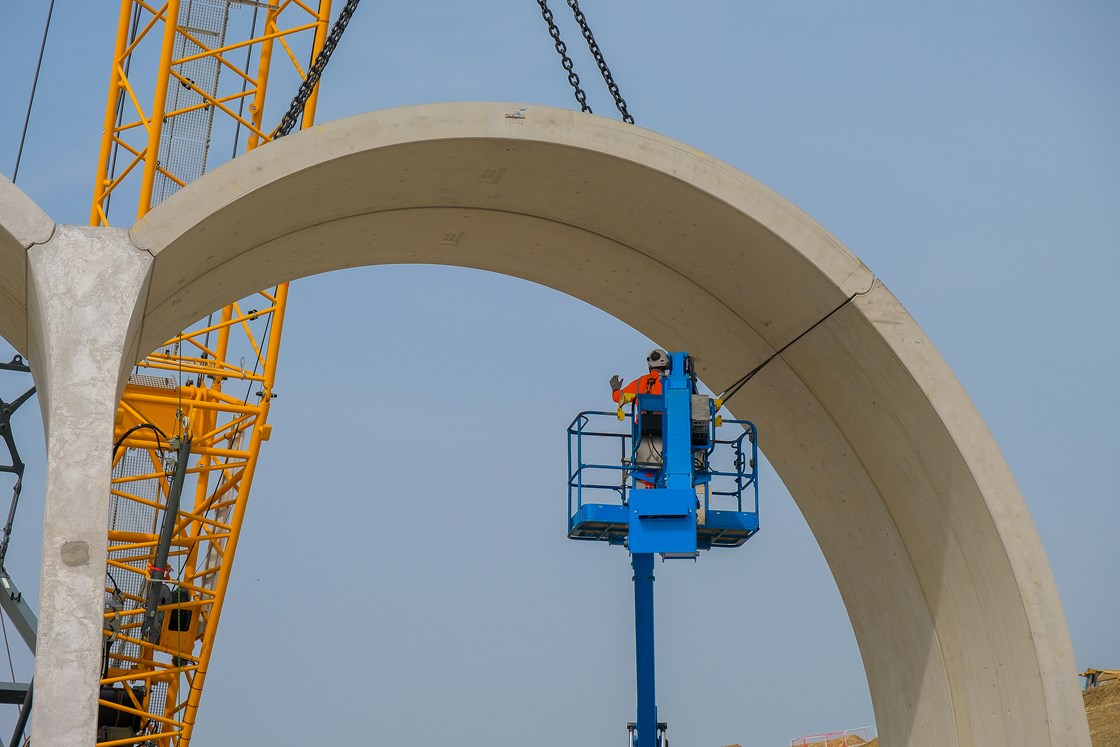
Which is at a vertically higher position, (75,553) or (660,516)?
(660,516)

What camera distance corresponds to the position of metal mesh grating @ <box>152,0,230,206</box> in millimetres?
21766

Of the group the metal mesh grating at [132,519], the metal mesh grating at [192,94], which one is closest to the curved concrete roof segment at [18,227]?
the metal mesh grating at [192,94]

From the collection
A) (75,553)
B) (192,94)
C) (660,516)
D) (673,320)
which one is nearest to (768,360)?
(673,320)

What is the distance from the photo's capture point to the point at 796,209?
11.3m

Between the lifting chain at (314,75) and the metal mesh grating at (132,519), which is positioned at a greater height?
the lifting chain at (314,75)

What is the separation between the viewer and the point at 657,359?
1285 centimetres

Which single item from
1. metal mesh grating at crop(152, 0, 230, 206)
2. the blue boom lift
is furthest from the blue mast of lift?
metal mesh grating at crop(152, 0, 230, 206)

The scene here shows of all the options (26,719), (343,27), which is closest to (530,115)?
(343,27)

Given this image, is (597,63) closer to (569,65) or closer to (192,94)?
(569,65)

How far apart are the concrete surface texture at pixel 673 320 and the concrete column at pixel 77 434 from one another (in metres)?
0.02

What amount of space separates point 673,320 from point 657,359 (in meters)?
1.25

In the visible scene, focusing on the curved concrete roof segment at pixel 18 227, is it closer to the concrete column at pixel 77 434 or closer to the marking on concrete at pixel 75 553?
the concrete column at pixel 77 434

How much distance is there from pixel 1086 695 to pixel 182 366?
16640mm

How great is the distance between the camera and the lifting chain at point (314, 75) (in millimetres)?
12930
